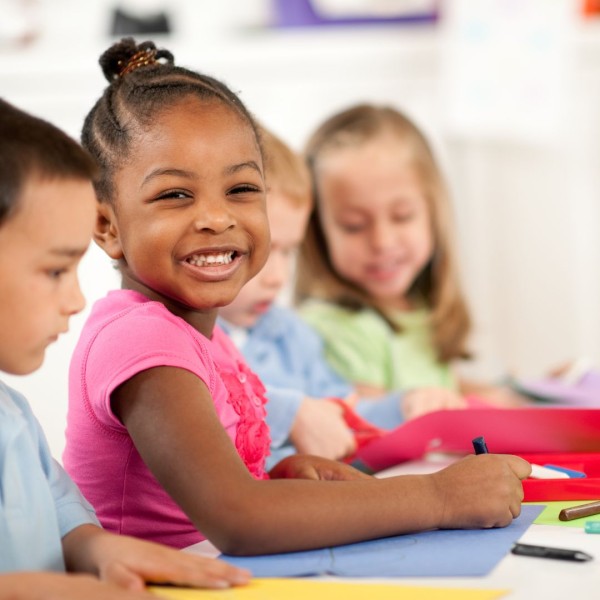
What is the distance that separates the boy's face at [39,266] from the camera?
0.77 metres

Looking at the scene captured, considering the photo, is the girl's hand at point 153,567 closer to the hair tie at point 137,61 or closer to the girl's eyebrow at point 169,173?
the girl's eyebrow at point 169,173

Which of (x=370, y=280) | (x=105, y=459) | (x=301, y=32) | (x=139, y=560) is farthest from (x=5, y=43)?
(x=139, y=560)

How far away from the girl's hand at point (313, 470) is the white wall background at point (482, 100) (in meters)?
1.63

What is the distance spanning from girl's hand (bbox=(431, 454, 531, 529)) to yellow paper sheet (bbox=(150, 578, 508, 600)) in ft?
0.48

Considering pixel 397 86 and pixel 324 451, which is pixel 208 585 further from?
pixel 397 86

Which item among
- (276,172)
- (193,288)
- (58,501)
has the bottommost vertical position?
(58,501)

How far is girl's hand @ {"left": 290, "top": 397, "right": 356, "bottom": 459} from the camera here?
1298 mm

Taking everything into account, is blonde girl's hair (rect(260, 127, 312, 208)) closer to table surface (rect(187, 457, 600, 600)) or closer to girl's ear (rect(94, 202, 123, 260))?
girl's ear (rect(94, 202, 123, 260))

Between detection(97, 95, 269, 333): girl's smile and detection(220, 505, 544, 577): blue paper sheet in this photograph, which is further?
detection(97, 95, 269, 333): girl's smile

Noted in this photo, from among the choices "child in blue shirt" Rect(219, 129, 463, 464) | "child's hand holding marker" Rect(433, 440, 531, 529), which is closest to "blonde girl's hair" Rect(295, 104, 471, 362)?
"child in blue shirt" Rect(219, 129, 463, 464)

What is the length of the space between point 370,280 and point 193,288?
1.12 metres

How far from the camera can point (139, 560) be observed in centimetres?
76

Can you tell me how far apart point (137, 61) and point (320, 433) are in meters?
0.49

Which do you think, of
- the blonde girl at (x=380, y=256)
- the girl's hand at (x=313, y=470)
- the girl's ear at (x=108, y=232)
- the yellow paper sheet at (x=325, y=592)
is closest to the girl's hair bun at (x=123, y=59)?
the girl's ear at (x=108, y=232)
